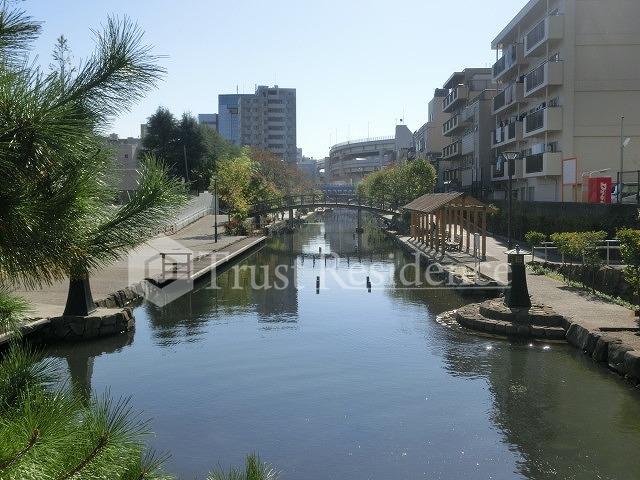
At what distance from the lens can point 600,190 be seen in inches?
1080

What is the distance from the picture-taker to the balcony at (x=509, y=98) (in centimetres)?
3888

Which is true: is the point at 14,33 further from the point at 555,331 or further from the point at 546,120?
the point at 546,120

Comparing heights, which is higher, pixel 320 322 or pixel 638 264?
pixel 638 264

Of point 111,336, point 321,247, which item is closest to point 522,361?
point 111,336

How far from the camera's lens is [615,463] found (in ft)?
29.3

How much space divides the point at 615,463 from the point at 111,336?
37.8 feet

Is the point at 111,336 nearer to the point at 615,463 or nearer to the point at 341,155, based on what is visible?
the point at 615,463

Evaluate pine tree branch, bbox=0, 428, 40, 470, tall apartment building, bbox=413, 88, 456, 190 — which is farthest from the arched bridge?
pine tree branch, bbox=0, 428, 40, 470

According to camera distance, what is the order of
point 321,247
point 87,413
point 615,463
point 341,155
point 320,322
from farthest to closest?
point 341,155 < point 321,247 < point 320,322 < point 615,463 < point 87,413

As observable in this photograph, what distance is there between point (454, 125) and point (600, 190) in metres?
30.9

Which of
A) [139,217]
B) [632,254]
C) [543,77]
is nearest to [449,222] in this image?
[543,77]

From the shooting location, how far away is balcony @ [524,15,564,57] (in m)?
33.1

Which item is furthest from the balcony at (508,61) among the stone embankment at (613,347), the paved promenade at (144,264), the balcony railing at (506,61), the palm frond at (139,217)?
the palm frond at (139,217)

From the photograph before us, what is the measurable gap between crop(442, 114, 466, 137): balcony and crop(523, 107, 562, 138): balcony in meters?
18.7
